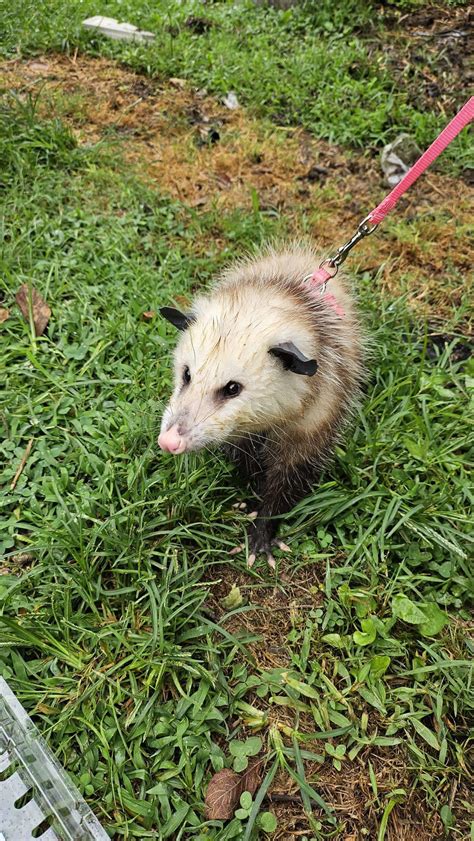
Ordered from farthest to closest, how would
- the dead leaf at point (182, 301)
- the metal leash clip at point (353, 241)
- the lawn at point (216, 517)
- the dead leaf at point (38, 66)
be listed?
the dead leaf at point (38, 66), the dead leaf at point (182, 301), the metal leash clip at point (353, 241), the lawn at point (216, 517)

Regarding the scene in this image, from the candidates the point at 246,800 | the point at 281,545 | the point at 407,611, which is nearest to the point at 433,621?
the point at 407,611

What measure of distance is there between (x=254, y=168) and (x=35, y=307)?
1994mm

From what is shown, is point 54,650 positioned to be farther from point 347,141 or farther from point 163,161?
point 347,141

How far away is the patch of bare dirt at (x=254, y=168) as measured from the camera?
337cm

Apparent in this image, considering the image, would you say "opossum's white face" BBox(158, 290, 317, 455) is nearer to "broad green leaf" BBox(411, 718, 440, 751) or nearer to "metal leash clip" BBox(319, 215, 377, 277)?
"metal leash clip" BBox(319, 215, 377, 277)

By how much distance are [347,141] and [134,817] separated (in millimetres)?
4246

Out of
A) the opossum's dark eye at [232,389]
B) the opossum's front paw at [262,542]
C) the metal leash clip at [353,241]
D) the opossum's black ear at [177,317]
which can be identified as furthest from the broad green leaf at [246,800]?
the metal leash clip at [353,241]

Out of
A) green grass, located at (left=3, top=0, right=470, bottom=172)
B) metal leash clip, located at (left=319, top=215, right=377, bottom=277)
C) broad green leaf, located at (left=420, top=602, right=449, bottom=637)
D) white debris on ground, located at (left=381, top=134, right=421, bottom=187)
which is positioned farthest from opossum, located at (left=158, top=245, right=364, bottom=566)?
green grass, located at (left=3, top=0, right=470, bottom=172)

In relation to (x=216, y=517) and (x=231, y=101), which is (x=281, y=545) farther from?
(x=231, y=101)

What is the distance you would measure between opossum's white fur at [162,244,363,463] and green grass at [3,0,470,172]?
2.36 meters

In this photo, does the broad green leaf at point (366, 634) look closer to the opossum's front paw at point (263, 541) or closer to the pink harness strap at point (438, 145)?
the opossum's front paw at point (263, 541)

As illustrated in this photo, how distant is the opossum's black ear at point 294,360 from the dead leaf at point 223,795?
4.14 ft

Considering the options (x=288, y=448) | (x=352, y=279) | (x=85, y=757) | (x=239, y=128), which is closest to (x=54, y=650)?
(x=85, y=757)

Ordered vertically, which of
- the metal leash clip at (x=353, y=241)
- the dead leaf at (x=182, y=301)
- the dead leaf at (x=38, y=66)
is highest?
the dead leaf at (x=38, y=66)
